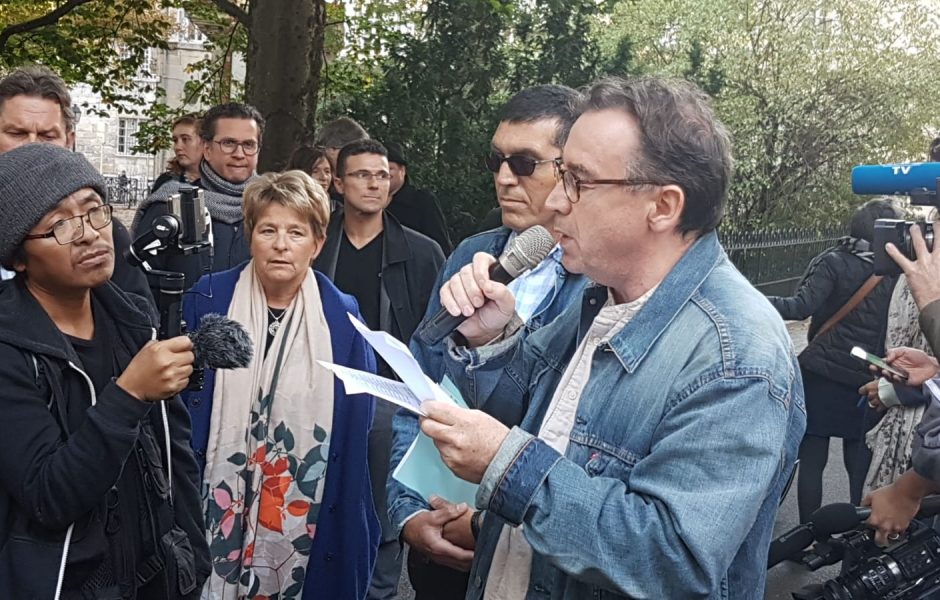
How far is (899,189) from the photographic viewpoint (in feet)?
10.5

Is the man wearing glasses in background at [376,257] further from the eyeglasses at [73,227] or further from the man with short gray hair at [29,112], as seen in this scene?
the eyeglasses at [73,227]

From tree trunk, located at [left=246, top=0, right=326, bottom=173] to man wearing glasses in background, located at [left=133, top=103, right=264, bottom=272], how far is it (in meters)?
2.92

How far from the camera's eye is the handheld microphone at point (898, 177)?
10.3ft

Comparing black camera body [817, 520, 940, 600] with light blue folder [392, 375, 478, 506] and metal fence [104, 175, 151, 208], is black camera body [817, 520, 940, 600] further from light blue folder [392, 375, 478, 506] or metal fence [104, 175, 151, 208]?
metal fence [104, 175, 151, 208]

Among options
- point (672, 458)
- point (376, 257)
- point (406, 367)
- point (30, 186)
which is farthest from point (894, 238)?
point (376, 257)

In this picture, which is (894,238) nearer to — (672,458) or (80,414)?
(672,458)

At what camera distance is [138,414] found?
253cm

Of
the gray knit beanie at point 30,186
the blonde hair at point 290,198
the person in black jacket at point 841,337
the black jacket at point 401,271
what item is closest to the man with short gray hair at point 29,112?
the blonde hair at point 290,198

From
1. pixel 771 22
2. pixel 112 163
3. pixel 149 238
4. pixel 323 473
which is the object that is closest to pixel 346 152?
pixel 323 473

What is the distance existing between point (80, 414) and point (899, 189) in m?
2.48

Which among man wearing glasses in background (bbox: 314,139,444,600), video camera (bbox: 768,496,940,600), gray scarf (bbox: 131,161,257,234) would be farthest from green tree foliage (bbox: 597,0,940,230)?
video camera (bbox: 768,496,940,600)

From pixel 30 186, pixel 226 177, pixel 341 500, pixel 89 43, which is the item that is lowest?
pixel 341 500

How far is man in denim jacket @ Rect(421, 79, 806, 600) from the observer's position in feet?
6.00

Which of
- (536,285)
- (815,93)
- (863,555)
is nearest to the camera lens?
(863,555)
